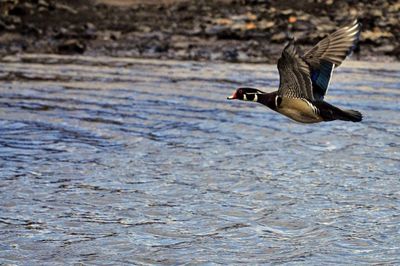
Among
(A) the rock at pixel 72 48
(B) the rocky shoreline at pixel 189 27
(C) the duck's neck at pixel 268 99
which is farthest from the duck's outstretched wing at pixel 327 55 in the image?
(A) the rock at pixel 72 48

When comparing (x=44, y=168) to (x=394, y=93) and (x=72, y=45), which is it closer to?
(x=394, y=93)

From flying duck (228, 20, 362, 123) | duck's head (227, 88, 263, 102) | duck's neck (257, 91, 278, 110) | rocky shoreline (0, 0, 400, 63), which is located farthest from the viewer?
rocky shoreline (0, 0, 400, 63)

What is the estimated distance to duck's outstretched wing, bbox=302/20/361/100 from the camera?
37.7 ft

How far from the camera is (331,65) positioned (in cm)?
1144

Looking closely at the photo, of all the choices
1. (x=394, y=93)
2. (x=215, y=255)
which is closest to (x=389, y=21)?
(x=394, y=93)

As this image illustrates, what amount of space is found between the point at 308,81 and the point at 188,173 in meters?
2.14

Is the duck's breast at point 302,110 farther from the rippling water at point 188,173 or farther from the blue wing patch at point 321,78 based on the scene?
the rippling water at point 188,173

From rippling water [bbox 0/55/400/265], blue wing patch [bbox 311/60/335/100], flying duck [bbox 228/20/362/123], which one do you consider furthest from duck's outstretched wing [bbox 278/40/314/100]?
rippling water [bbox 0/55/400/265]

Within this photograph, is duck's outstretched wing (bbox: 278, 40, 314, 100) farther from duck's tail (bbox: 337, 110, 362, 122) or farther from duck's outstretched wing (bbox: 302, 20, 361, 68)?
duck's tail (bbox: 337, 110, 362, 122)

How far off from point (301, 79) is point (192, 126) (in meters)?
4.71

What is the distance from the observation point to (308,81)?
37.3 ft

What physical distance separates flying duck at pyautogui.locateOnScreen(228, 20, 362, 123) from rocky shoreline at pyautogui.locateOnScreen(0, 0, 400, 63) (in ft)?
35.8

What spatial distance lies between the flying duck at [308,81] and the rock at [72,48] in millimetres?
12340

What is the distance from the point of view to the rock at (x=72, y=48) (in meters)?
23.6
